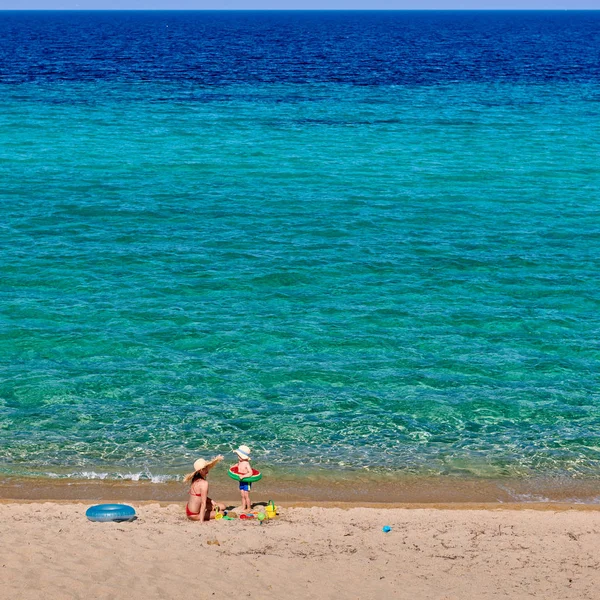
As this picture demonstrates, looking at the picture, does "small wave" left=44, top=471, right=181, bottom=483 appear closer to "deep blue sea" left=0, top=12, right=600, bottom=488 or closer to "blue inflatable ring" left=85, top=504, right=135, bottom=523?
"deep blue sea" left=0, top=12, right=600, bottom=488

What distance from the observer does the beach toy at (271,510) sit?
14.7 meters

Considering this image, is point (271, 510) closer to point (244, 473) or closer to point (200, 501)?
point (244, 473)

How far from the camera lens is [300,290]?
25.8 meters

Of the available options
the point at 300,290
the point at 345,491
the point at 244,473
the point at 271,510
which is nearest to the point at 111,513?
the point at 244,473

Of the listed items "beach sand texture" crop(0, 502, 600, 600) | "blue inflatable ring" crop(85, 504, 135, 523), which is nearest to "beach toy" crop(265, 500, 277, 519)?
"beach sand texture" crop(0, 502, 600, 600)

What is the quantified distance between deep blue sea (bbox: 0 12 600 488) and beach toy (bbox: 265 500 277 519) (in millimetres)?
2261

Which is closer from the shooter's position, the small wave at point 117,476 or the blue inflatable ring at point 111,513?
the blue inflatable ring at point 111,513

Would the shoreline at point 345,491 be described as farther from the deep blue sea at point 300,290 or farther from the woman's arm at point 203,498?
the woman's arm at point 203,498

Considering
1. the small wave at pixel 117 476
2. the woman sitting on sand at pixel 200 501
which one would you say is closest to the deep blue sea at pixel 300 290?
the small wave at pixel 117 476

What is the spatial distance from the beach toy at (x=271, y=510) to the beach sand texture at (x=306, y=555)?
16 centimetres

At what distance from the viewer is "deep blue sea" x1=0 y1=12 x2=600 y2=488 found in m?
18.1

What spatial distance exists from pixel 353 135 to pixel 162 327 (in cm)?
2601

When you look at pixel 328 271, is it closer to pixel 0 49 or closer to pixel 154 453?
pixel 154 453

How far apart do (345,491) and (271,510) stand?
1.96 meters
